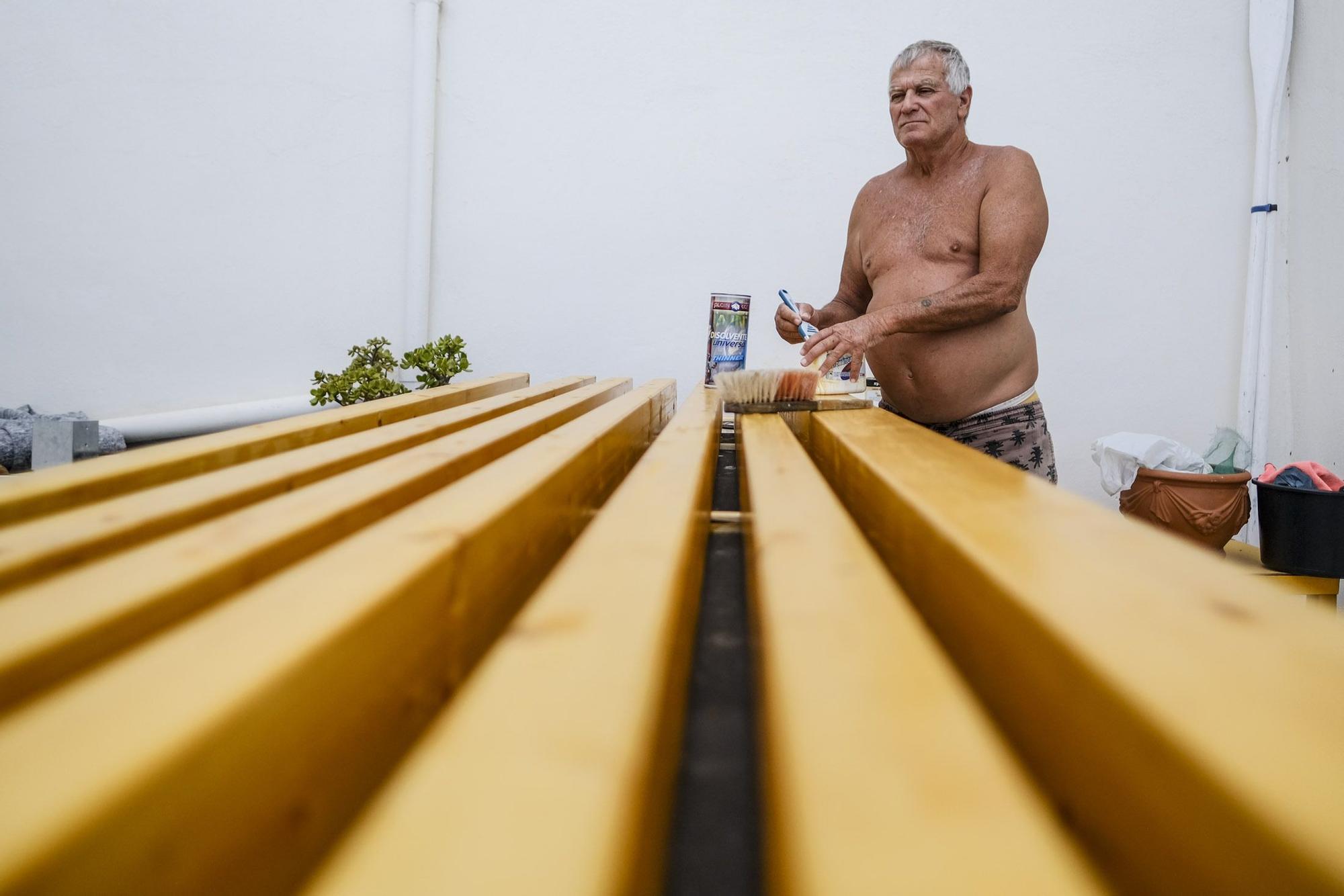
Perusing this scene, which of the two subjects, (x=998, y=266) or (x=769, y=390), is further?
(x=998, y=266)

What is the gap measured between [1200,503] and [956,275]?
1.06m

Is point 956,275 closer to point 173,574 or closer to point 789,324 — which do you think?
point 789,324

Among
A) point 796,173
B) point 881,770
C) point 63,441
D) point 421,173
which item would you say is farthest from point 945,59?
point 421,173

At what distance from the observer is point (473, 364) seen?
3.29m

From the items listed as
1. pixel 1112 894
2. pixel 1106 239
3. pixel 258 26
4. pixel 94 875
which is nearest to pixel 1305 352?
pixel 1106 239

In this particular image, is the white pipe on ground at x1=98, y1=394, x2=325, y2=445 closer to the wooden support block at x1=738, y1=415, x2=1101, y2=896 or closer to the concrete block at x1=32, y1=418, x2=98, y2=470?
the concrete block at x1=32, y1=418, x2=98, y2=470

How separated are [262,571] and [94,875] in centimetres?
24

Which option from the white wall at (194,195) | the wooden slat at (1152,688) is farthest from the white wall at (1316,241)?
the white wall at (194,195)

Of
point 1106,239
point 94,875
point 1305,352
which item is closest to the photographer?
point 94,875

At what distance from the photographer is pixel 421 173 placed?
315cm

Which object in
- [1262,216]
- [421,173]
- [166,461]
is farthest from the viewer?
[421,173]

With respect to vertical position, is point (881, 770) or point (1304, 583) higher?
point (881, 770)

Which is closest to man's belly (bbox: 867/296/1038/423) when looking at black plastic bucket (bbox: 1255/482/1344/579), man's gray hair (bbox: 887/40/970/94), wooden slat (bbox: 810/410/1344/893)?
man's gray hair (bbox: 887/40/970/94)

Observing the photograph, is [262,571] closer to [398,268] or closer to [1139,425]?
[398,268]
